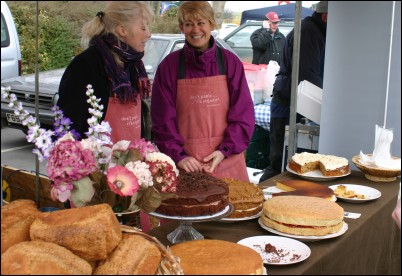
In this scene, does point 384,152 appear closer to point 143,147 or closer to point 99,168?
point 143,147

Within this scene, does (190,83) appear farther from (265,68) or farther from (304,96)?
(265,68)

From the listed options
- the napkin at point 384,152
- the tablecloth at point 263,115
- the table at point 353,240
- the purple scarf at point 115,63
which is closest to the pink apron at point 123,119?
the purple scarf at point 115,63

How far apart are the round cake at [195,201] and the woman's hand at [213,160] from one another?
2.99 ft

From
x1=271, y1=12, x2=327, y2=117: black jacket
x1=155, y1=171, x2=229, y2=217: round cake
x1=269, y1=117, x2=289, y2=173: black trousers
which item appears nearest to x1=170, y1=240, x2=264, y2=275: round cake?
x1=155, y1=171, x2=229, y2=217: round cake

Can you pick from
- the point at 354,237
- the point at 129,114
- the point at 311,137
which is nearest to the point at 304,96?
the point at 311,137

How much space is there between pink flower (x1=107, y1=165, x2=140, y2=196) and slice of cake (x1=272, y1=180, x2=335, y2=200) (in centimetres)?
113

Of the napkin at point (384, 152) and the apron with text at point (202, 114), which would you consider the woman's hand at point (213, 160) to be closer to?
the apron with text at point (202, 114)

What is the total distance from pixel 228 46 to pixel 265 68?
1175 millimetres

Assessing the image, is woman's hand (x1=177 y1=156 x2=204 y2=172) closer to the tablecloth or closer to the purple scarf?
the purple scarf

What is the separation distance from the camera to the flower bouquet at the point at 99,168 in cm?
164

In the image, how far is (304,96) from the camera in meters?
4.23

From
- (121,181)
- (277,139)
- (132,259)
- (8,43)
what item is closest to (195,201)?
(121,181)

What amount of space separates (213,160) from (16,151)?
3885 millimetres

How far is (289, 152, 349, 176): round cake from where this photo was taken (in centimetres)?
309
